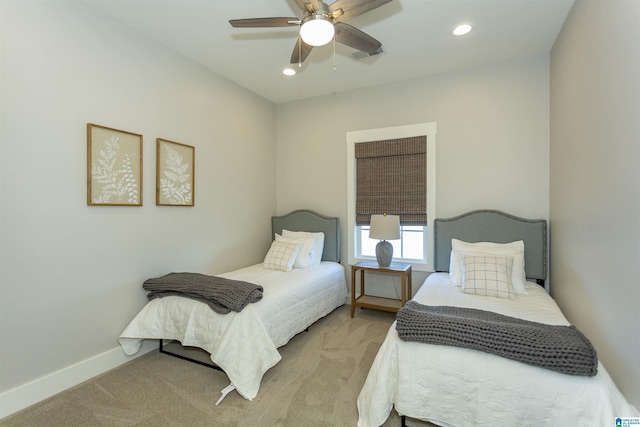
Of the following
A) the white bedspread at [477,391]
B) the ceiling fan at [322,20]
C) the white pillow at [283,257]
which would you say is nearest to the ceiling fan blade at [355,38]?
the ceiling fan at [322,20]

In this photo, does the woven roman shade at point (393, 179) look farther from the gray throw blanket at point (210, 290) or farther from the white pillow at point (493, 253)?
the gray throw blanket at point (210, 290)

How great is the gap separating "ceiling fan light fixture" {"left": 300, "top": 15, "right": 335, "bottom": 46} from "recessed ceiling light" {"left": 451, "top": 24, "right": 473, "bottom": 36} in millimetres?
1407

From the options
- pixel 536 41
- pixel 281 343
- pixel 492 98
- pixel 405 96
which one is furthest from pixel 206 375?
pixel 536 41

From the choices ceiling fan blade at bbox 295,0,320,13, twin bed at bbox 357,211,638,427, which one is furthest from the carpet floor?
ceiling fan blade at bbox 295,0,320,13

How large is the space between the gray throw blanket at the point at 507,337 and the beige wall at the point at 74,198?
2256 millimetres

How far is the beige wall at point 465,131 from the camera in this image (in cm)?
296

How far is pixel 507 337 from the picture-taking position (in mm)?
1479

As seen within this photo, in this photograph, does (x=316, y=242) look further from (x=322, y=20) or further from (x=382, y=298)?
(x=322, y=20)

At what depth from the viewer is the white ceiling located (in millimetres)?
2227

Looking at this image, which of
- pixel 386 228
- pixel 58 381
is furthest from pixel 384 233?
pixel 58 381

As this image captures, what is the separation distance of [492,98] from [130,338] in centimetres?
419

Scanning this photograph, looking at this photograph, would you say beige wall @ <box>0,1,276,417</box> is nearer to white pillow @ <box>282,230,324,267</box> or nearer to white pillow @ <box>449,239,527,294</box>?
white pillow @ <box>282,230,324,267</box>

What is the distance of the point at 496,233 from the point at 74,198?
3.75 meters

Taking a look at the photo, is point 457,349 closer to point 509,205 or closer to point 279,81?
point 509,205
